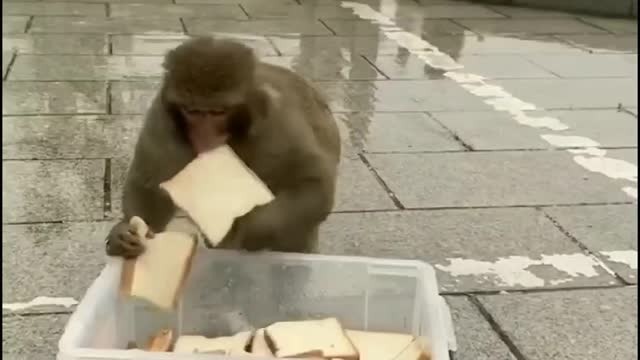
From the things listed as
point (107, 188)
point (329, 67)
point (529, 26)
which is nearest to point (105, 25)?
point (329, 67)

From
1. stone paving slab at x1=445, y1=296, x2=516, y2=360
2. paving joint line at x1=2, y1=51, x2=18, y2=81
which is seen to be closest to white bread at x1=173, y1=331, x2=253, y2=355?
stone paving slab at x1=445, y1=296, x2=516, y2=360

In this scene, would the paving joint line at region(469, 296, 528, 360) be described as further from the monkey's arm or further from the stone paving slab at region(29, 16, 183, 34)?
the stone paving slab at region(29, 16, 183, 34)

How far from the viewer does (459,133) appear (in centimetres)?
412

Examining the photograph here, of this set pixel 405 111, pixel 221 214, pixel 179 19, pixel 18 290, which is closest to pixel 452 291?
pixel 221 214

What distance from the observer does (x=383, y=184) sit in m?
3.47

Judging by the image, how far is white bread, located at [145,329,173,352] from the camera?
81.8 inches

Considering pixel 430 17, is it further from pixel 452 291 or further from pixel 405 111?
pixel 452 291

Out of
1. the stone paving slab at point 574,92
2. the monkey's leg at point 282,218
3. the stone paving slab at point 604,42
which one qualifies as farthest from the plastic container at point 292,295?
the stone paving slab at point 604,42

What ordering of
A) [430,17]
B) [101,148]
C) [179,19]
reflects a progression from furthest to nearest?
1. [430,17]
2. [179,19]
3. [101,148]

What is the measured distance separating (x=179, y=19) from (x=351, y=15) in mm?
1166

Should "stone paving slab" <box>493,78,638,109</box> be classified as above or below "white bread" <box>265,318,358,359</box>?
below

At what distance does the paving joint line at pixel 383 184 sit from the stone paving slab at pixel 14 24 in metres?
2.88

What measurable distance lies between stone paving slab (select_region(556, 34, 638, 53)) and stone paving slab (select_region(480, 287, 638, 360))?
11.8ft

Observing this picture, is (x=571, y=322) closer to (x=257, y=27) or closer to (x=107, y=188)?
(x=107, y=188)
